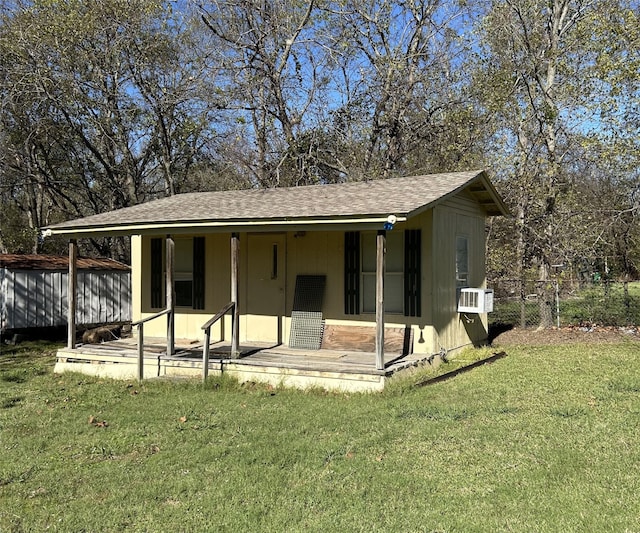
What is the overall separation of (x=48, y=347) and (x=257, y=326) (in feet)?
18.8

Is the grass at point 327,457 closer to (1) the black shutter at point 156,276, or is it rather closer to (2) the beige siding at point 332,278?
(2) the beige siding at point 332,278

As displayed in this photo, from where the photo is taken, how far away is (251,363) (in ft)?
28.0

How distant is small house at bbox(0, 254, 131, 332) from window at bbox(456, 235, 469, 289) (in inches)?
355

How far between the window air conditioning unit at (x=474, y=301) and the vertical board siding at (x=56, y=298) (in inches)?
394

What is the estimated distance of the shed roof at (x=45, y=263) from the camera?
14133mm

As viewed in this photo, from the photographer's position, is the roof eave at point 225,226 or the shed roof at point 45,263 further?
the shed roof at point 45,263

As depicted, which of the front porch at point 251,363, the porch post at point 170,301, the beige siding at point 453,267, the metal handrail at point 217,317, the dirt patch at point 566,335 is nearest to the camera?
the front porch at point 251,363

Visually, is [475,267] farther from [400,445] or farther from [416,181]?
[400,445]

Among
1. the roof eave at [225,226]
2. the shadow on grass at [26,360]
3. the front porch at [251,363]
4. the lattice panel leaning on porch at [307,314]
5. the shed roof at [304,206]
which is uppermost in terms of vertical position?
the shed roof at [304,206]

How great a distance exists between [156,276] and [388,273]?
4.79m

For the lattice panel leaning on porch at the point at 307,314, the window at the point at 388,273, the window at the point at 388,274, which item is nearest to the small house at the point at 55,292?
the lattice panel leaning on porch at the point at 307,314

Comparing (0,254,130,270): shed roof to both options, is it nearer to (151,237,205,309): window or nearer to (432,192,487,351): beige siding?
(151,237,205,309): window

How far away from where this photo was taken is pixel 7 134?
61.4 ft

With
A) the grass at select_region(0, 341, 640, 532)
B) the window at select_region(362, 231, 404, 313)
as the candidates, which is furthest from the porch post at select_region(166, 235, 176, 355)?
the window at select_region(362, 231, 404, 313)
